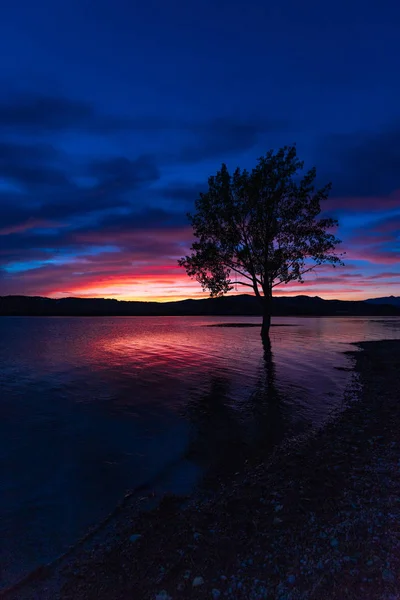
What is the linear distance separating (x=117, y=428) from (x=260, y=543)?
296 inches

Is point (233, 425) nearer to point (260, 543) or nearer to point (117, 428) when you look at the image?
point (117, 428)

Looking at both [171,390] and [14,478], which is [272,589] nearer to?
[14,478]

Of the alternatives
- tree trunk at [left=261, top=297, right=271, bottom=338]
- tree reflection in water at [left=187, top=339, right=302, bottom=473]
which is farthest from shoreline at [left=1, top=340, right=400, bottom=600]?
tree trunk at [left=261, top=297, right=271, bottom=338]

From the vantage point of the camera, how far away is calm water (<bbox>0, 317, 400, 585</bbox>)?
6.62 meters

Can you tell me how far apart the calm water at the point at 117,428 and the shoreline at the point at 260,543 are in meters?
0.92

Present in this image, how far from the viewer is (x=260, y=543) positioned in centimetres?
514

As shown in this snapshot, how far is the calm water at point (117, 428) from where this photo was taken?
21.7 feet

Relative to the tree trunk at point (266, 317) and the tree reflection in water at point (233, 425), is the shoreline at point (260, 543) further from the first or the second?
the tree trunk at point (266, 317)

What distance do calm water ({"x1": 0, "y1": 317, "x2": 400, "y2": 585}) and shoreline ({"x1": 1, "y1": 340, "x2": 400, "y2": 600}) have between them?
3.01 ft

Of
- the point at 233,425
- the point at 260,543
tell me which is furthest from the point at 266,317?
the point at 260,543

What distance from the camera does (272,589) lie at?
4105 mm

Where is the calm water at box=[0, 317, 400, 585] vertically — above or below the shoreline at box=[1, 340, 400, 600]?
below

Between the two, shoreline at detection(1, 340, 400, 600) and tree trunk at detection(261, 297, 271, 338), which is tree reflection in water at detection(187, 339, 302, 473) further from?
tree trunk at detection(261, 297, 271, 338)

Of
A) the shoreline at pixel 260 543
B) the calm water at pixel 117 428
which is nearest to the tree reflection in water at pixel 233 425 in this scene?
the calm water at pixel 117 428
